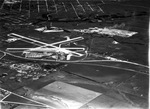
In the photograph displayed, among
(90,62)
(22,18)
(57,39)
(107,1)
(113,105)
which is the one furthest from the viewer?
(107,1)

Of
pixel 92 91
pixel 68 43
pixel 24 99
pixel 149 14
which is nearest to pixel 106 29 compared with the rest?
pixel 68 43

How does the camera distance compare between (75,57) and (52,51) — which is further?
(52,51)

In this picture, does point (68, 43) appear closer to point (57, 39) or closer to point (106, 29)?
point (57, 39)

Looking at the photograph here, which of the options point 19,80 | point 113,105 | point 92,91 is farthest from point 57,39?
point 113,105

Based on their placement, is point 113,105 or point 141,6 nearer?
point 113,105

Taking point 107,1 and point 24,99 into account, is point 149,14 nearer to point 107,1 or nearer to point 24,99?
point 107,1

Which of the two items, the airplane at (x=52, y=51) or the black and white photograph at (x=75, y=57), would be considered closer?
the black and white photograph at (x=75, y=57)

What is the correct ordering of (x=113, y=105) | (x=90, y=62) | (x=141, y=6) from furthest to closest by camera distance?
(x=141, y=6) → (x=90, y=62) → (x=113, y=105)

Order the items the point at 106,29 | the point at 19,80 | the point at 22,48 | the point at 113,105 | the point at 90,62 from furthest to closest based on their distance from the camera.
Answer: the point at 106,29 < the point at 22,48 < the point at 90,62 < the point at 19,80 < the point at 113,105

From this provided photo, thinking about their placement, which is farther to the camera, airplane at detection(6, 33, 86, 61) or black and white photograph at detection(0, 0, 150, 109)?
airplane at detection(6, 33, 86, 61)
